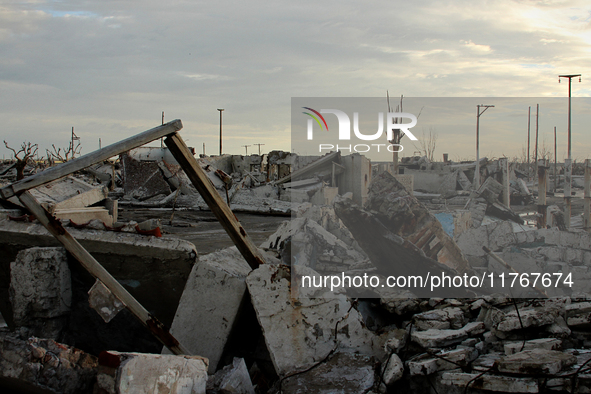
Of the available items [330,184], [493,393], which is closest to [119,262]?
[330,184]

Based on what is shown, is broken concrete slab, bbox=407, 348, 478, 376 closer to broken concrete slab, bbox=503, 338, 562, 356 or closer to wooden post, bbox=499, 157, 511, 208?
broken concrete slab, bbox=503, 338, 562, 356

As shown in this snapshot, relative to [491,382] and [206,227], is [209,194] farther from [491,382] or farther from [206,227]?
[206,227]

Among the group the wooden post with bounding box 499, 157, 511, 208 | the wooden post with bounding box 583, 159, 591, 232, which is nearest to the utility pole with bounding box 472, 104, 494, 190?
the wooden post with bounding box 499, 157, 511, 208

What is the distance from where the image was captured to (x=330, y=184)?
14.8ft

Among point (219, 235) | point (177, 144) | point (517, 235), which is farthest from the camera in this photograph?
point (219, 235)

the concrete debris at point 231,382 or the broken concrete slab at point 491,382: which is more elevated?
the broken concrete slab at point 491,382

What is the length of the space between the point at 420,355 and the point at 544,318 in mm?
907

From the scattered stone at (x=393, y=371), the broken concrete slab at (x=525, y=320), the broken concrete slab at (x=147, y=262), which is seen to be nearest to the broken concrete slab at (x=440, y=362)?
the scattered stone at (x=393, y=371)

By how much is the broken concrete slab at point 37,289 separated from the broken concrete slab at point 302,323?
73.9 inches

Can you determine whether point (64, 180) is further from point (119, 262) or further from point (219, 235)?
point (119, 262)

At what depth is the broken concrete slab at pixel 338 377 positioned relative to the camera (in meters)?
2.86

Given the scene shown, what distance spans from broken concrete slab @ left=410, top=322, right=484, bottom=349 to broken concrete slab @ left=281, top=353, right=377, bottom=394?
1.21ft

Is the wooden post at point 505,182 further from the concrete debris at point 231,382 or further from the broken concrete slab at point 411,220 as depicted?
the concrete debris at point 231,382

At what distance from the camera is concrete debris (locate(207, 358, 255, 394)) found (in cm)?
288
